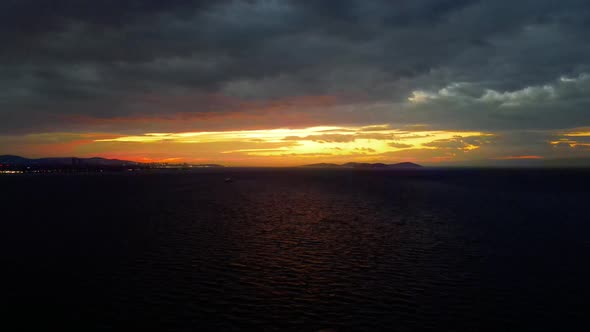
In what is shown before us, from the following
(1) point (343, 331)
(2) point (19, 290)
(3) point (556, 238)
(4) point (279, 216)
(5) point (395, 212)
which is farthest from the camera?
(5) point (395, 212)

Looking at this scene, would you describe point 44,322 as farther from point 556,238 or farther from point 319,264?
point 556,238

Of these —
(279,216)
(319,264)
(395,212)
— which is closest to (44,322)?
(319,264)

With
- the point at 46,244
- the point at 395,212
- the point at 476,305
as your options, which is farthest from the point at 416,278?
the point at 395,212

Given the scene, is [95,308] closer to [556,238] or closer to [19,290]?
[19,290]

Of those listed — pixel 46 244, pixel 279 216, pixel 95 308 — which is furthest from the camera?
pixel 279 216

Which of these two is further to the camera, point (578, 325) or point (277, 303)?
point (277, 303)

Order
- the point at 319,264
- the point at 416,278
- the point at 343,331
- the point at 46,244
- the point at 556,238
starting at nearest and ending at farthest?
the point at 343,331, the point at 416,278, the point at 319,264, the point at 46,244, the point at 556,238

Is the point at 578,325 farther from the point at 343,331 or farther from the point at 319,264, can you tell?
the point at 319,264

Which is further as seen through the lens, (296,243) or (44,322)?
(296,243)

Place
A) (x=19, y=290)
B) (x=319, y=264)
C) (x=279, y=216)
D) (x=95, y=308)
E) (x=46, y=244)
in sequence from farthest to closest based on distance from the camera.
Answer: (x=279, y=216), (x=46, y=244), (x=319, y=264), (x=19, y=290), (x=95, y=308)
